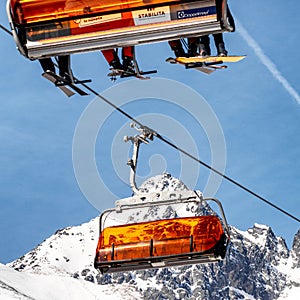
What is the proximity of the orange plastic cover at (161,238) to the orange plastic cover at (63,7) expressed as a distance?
22.2 ft

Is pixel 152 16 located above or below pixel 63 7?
below

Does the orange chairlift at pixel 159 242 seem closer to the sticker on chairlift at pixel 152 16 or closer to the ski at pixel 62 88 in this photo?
the ski at pixel 62 88

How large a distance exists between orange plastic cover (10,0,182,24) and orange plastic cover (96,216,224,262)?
6780mm

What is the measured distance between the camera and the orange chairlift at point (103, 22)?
20094 mm

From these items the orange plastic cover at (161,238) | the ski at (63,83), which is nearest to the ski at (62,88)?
the ski at (63,83)

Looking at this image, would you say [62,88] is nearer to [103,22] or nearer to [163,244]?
[103,22]

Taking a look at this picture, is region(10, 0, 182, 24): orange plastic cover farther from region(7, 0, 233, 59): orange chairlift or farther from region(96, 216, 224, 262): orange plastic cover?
region(96, 216, 224, 262): orange plastic cover

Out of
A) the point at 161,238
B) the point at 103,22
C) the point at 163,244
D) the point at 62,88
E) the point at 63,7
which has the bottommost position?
the point at 163,244

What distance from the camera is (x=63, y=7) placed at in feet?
68.8

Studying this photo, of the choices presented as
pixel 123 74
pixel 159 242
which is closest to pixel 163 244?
pixel 159 242

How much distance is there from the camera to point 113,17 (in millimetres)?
20500

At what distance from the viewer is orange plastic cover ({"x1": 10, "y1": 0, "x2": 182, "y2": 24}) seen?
20500mm

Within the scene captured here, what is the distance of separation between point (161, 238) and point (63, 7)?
7.03m

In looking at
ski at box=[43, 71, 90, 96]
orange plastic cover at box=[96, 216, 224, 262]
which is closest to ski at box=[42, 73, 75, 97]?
ski at box=[43, 71, 90, 96]
